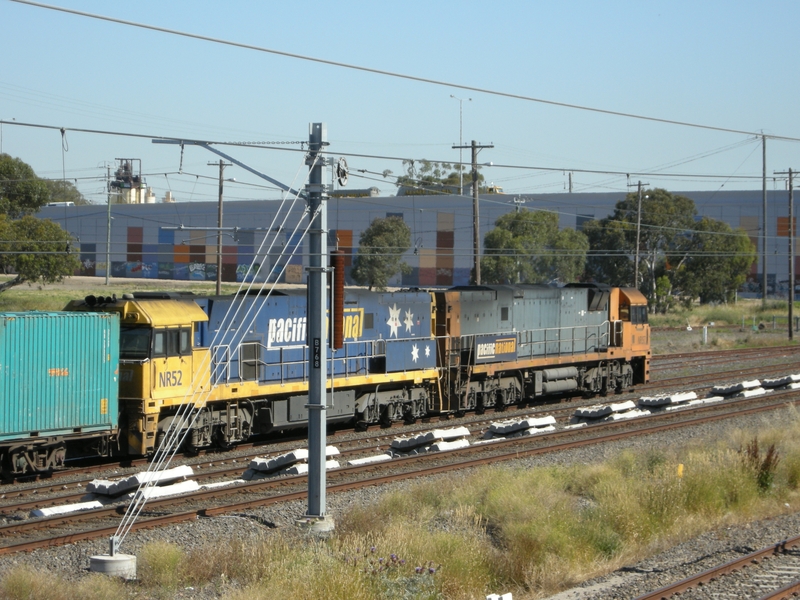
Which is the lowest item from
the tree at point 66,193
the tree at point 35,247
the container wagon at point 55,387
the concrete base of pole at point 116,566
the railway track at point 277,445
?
the railway track at point 277,445

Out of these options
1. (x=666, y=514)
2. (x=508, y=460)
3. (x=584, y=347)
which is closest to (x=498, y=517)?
(x=666, y=514)

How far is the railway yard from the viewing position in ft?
37.2

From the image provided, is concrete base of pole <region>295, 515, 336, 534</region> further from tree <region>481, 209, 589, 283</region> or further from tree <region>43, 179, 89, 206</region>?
tree <region>43, 179, 89, 206</region>

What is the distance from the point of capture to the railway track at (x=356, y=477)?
12.7 m

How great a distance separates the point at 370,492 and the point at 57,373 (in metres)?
6.04

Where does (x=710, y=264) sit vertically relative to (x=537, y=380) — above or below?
above

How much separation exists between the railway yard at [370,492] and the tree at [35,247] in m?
18.6

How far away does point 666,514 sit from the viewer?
13.3m

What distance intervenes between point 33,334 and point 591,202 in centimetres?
6338

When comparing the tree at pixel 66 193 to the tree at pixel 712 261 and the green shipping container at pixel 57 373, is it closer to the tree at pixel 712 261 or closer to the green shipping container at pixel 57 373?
the tree at pixel 712 261

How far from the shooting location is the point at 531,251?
58875 mm

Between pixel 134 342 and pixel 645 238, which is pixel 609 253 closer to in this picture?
pixel 645 238

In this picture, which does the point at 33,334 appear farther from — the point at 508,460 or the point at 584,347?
the point at 584,347

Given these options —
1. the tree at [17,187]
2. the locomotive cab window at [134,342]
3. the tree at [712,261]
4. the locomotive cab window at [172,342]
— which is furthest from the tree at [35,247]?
the tree at [712,261]
